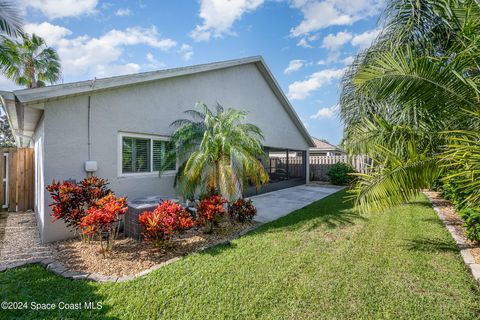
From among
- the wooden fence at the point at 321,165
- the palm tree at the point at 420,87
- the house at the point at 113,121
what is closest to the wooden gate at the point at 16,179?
the house at the point at 113,121

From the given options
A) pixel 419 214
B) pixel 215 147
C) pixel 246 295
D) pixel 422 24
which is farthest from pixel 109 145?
pixel 419 214

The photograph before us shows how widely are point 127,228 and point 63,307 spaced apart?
3149mm

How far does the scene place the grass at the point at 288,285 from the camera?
3.27m

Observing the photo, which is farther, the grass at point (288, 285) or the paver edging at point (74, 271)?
the paver edging at point (74, 271)

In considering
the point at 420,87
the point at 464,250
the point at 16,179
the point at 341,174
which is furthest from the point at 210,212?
the point at 341,174

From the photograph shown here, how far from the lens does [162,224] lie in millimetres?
5074

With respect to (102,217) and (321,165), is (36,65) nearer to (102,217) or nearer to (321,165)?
(102,217)

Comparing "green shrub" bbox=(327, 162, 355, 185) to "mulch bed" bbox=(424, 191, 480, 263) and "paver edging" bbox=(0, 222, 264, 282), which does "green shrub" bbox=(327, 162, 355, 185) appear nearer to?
"mulch bed" bbox=(424, 191, 480, 263)

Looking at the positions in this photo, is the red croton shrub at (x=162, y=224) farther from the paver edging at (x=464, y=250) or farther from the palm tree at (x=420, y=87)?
the paver edging at (x=464, y=250)

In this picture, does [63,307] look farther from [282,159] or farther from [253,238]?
[282,159]

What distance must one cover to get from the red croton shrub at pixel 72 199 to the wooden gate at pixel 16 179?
618 cm

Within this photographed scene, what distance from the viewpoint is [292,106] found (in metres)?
16.0

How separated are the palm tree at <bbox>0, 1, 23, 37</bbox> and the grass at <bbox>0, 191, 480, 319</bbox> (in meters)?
8.07

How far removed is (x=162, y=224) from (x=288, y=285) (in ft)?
9.51
